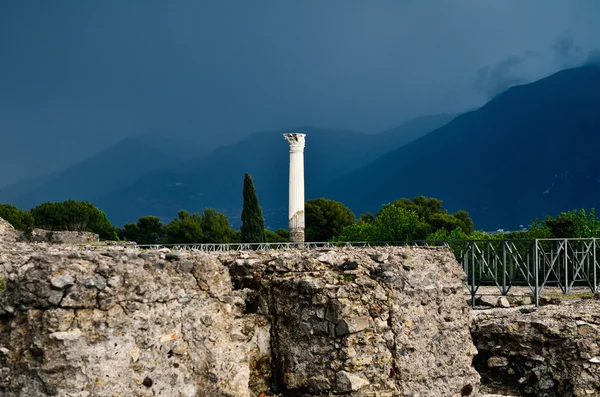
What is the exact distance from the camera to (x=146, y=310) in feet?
20.7

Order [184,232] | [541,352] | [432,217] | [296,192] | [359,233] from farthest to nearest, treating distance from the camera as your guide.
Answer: [184,232] < [432,217] < [359,233] < [296,192] < [541,352]

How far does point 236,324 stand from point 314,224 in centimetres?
5798

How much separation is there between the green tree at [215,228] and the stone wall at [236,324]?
5958 centimetres

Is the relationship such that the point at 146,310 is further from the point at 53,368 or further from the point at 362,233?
the point at 362,233

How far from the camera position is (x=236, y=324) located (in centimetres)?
725

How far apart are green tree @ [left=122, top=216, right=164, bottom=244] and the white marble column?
40.3 meters

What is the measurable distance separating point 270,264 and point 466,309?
273 centimetres

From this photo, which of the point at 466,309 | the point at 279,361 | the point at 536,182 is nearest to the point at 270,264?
the point at 279,361

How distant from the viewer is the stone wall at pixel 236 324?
19.4 ft

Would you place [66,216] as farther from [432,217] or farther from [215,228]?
[432,217]

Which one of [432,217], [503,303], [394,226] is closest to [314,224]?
[432,217]

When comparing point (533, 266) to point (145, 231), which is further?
point (145, 231)

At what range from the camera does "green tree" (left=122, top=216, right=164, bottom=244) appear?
263 feet

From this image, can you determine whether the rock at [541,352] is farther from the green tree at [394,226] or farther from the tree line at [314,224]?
the green tree at [394,226]
